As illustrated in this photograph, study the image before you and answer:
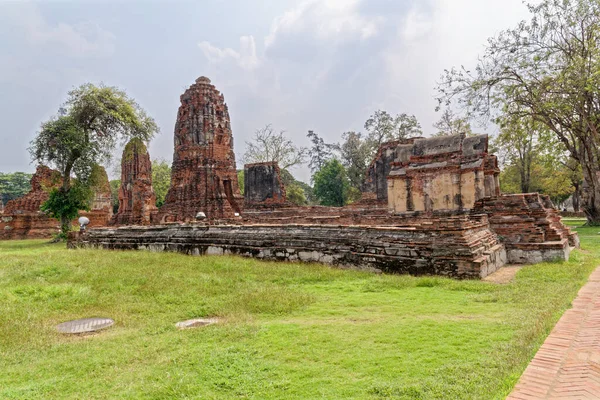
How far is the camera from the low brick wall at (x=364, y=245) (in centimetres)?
630

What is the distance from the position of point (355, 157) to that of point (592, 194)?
2041 cm

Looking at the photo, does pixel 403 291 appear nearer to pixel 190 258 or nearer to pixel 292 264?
pixel 292 264

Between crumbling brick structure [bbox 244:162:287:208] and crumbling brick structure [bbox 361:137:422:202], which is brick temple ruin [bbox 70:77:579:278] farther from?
crumbling brick structure [bbox 244:162:287:208]

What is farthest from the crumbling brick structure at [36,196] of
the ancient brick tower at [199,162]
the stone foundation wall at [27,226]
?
the ancient brick tower at [199,162]

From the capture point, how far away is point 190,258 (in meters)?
8.49

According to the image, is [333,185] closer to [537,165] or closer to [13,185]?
[537,165]

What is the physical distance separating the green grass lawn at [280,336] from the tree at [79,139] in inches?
512

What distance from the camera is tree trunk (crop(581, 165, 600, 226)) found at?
18.2m

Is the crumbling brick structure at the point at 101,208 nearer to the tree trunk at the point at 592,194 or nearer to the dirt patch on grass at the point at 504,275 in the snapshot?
the dirt patch on grass at the point at 504,275

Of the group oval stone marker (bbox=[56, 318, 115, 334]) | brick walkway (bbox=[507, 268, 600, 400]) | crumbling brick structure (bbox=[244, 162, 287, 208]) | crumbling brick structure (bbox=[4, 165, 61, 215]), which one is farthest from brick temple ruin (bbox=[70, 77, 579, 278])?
crumbling brick structure (bbox=[4, 165, 61, 215])

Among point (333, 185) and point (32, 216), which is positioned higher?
point (333, 185)

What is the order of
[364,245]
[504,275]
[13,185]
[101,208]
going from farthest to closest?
[13,185] → [101,208] → [364,245] → [504,275]

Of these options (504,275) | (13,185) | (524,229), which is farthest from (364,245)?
(13,185)

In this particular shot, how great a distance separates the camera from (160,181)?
122 feet
